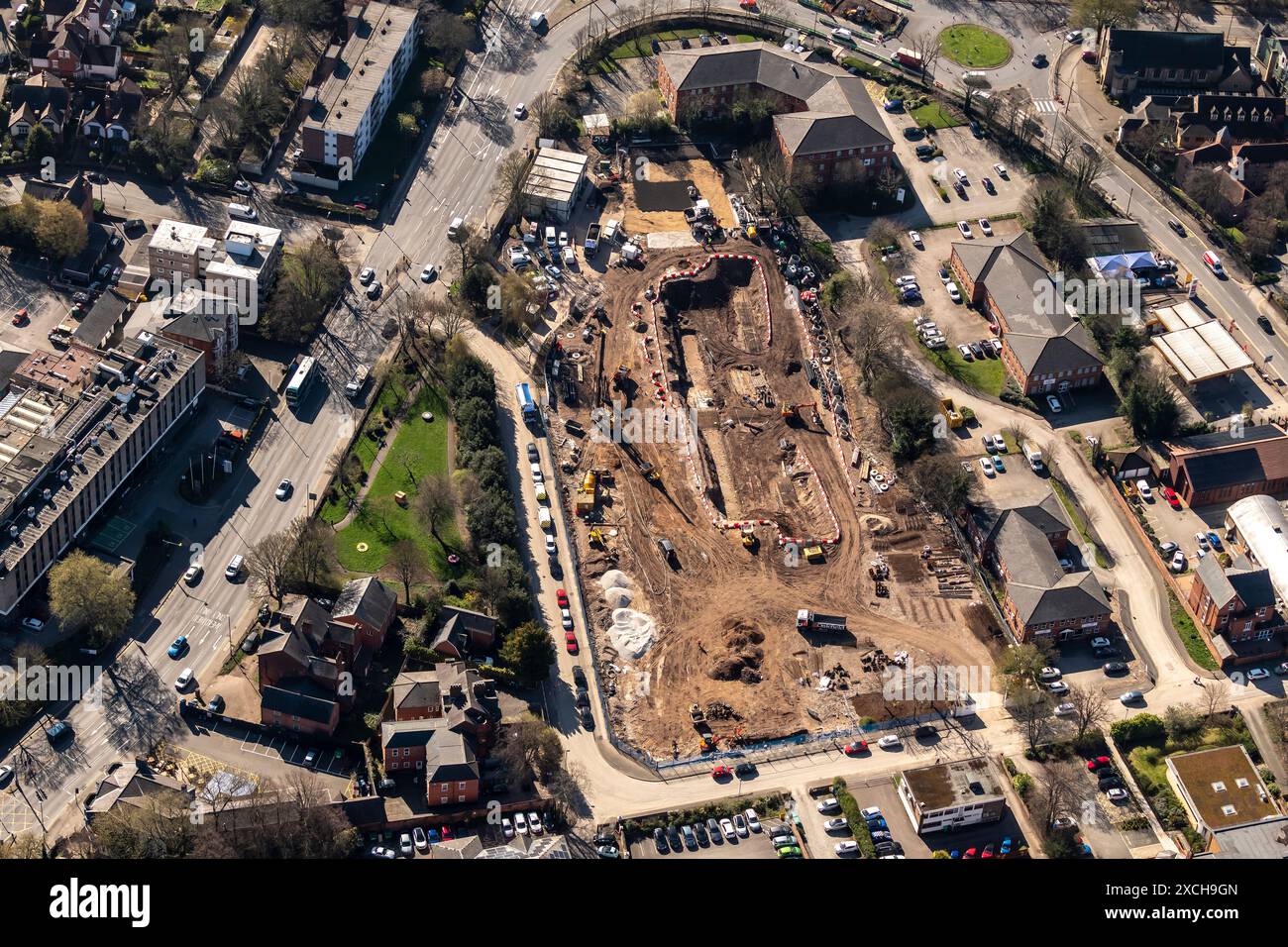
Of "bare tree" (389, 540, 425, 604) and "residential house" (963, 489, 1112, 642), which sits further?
"residential house" (963, 489, 1112, 642)

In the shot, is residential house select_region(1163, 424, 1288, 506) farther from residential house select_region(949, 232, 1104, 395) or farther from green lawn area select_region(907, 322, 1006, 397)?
green lawn area select_region(907, 322, 1006, 397)

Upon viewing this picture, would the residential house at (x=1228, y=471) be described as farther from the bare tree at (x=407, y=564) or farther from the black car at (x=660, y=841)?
the bare tree at (x=407, y=564)

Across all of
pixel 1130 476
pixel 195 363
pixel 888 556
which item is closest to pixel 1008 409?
pixel 1130 476

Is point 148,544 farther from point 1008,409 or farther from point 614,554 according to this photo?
point 1008,409

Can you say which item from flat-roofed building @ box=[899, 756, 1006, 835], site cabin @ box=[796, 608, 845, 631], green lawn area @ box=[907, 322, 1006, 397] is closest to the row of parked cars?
flat-roofed building @ box=[899, 756, 1006, 835]

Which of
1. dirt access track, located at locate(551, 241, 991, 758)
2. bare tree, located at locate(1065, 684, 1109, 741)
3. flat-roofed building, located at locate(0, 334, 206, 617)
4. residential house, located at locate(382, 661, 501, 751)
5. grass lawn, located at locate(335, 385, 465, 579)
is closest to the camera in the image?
residential house, located at locate(382, 661, 501, 751)

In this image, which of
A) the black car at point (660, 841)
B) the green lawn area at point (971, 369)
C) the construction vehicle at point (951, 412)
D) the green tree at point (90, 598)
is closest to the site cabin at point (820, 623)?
the black car at point (660, 841)
